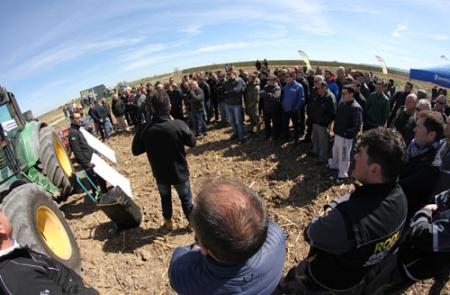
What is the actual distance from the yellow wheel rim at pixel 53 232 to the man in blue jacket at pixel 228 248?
3031mm

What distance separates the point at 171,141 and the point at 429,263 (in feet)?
10.8

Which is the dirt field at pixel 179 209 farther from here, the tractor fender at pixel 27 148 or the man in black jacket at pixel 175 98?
the man in black jacket at pixel 175 98

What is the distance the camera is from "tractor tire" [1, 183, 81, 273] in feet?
9.99

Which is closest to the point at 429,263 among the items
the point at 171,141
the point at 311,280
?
the point at 311,280

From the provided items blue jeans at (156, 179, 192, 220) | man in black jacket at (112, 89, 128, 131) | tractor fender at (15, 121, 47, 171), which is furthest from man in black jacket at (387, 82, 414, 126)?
man in black jacket at (112, 89, 128, 131)

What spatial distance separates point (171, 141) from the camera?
4051mm

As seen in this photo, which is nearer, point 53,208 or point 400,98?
point 53,208

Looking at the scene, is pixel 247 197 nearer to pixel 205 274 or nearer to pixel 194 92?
pixel 205 274

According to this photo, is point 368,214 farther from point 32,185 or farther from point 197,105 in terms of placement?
point 197,105

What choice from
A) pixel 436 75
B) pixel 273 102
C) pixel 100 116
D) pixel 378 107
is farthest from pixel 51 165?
pixel 436 75

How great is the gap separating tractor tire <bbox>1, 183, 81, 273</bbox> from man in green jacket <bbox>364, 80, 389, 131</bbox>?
6842mm

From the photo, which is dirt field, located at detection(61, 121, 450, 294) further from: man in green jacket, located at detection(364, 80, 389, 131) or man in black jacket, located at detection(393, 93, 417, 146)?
man in green jacket, located at detection(364, 80, 389, 131)

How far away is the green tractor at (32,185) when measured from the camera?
124 inches

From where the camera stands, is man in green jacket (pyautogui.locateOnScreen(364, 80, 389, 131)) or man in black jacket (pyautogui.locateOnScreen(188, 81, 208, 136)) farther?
man in black jacket (pyautogui.locateOnScreen(188, 81, 208, 136))
